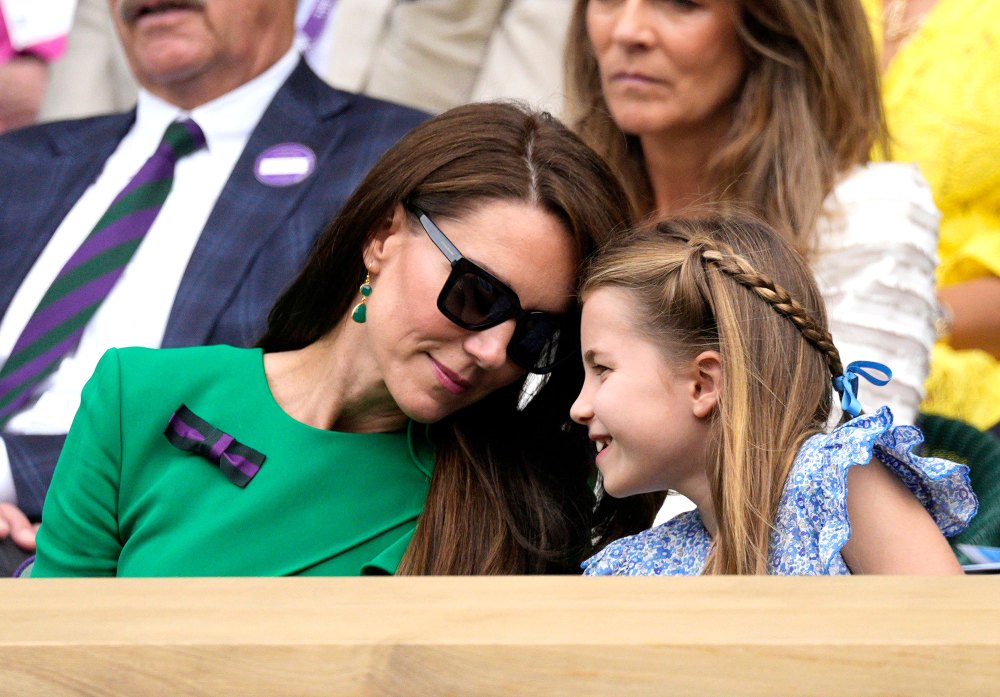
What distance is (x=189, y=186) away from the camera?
1.97m

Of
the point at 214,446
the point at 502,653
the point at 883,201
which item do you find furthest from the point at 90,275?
the point at 502,653

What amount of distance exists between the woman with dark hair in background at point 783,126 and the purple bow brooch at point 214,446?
2.49 ft

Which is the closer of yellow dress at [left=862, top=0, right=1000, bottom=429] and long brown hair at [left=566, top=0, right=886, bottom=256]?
long brown hair at [left=566, top=0, right=886, bottom=256]

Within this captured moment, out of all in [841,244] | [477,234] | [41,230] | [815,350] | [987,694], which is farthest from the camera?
[41,230]

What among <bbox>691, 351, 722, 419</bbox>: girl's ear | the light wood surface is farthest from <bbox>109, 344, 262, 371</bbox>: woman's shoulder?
the light wood surface

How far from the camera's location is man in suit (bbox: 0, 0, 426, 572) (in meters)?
1.82

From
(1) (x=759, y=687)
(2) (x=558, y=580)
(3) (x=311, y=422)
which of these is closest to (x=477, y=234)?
(3) (x=311, y=422)

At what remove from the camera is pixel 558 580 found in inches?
26.2

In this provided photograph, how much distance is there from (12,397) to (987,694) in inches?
62.7

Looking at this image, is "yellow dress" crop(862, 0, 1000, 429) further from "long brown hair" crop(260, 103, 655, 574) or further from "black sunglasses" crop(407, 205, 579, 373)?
"black sunglasses" crop(407, 205, 579, 373)

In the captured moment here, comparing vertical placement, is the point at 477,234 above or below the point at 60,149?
above

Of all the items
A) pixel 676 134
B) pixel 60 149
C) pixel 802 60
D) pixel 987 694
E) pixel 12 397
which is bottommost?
pixel 12 397

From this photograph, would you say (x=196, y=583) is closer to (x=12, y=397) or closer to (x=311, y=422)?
(x=311, y=422)

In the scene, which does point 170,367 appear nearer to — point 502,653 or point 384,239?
point 384,239
